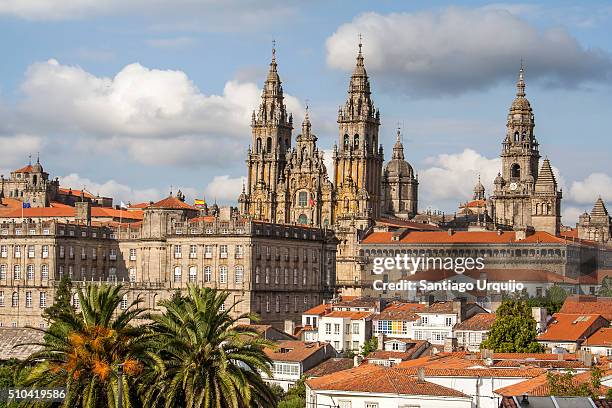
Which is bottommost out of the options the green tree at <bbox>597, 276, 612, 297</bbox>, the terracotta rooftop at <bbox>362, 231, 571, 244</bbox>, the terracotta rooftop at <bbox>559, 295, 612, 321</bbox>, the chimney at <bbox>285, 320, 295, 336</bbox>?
the chimney at <bbox>285, 320, 295, 336</bbox>

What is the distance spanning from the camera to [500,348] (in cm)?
9456

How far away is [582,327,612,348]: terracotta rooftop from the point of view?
96269 millimetres

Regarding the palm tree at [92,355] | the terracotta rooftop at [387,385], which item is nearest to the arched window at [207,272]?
the terracotta rooftop at [387,385]

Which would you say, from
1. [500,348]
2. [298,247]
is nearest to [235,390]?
[500,348]

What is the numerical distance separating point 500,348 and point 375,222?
97.1 m

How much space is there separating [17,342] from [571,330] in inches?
1558

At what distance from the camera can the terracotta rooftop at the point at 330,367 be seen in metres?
87.8

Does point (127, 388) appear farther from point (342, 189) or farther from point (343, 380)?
point (342, 189)

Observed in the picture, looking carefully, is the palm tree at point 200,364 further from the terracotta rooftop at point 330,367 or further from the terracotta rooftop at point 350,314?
the terracotta rooftop at point 350,314

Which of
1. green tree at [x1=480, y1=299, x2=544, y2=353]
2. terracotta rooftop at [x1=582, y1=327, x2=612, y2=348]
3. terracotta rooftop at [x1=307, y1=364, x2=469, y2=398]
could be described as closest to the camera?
terracotta rooftop at [x1=307, y1=364, x2=469, y2=398]

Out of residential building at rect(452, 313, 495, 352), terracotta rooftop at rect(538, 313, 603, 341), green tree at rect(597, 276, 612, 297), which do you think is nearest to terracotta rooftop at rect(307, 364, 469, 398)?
terracotta rooftop at rect(538, 313, 603, 341)

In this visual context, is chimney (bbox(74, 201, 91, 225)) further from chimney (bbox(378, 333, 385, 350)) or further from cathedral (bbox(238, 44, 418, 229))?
chimney (bbox(378, 333, 385, 350))

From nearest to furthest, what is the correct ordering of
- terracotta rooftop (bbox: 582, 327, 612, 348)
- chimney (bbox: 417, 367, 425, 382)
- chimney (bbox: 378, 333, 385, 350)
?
1. chimney (bbox: 417, 367, 425, 382)
2. terracotta rooftop (bbox: 582, 327, 612, 348)
3. chimney (bbox: 378, 333, 385, 350)

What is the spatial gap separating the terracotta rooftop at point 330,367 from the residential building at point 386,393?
22844mm
